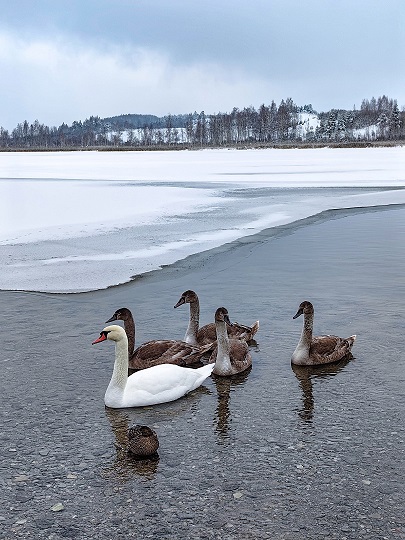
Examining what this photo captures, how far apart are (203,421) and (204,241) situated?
9.73 metres

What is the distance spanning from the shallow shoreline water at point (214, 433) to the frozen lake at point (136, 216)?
2339mm

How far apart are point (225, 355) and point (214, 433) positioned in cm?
141

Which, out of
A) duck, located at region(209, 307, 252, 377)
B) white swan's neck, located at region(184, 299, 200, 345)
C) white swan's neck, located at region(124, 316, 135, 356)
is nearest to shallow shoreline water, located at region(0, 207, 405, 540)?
duck, located at region(209, 307, 252, 377)

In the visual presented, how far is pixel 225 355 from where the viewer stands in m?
6.76

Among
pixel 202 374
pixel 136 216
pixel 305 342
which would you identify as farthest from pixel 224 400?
pixel 136 216

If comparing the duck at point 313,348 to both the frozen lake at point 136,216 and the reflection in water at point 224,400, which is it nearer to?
the reflection in water at point 224,400

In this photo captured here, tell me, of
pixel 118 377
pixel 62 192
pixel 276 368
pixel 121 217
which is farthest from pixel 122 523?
pixel 62 192

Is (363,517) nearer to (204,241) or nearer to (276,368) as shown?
(276,368)

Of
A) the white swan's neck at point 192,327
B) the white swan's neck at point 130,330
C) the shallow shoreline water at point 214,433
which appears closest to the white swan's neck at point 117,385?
the shallow shoreline water at point 214,433

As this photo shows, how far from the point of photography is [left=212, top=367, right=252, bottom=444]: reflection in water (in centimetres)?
546

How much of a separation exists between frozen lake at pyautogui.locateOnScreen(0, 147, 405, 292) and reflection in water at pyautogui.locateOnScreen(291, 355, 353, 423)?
4.65 m

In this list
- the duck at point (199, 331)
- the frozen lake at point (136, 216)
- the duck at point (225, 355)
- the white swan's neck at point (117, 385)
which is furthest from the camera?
the frozen lake at point (136, 216)

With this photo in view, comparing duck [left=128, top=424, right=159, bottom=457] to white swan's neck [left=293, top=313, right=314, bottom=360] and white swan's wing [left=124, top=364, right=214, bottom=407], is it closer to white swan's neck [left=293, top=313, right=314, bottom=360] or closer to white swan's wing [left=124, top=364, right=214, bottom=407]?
white swan's wing [left=124, top=364, right=214, bottom=407]

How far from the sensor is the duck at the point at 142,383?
5.96 metres
